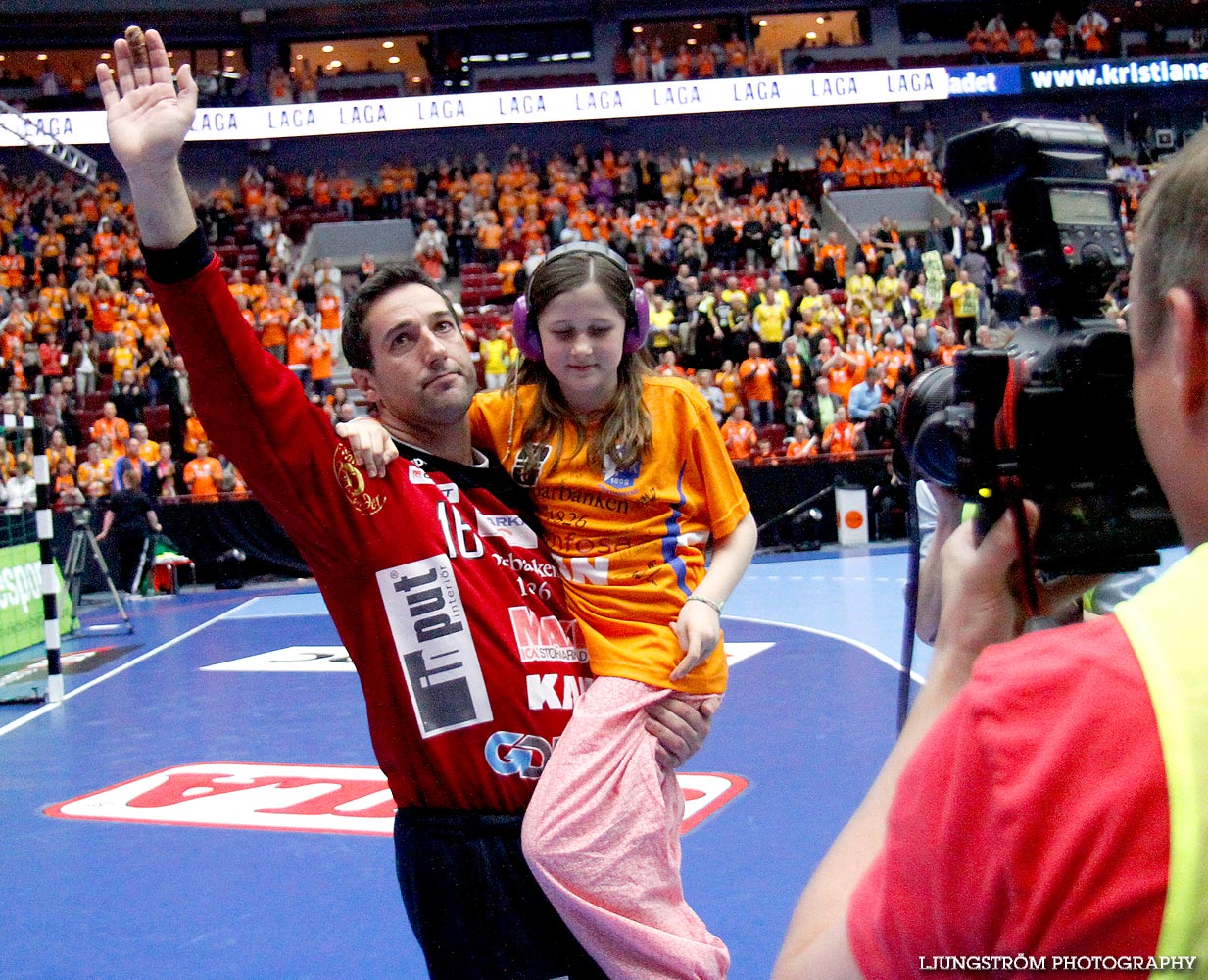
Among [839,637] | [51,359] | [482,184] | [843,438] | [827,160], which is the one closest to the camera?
[839,637]

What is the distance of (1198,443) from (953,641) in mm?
263

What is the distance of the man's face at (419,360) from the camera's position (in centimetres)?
183

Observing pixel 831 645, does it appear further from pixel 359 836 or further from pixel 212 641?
pixel 212 641

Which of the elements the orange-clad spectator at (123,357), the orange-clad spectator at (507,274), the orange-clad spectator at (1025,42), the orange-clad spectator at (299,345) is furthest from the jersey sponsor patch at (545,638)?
the orange-clad spectator at (1025,42)

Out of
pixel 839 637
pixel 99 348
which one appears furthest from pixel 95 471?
pixel 839 637

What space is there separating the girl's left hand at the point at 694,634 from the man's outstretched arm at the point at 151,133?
93 centimetres

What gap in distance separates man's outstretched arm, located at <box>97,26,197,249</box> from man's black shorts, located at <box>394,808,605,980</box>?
0.95 m

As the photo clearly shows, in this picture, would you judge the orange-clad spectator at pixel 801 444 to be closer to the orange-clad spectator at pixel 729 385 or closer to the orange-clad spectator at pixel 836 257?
the orange-clad spectator at pixel 729 385

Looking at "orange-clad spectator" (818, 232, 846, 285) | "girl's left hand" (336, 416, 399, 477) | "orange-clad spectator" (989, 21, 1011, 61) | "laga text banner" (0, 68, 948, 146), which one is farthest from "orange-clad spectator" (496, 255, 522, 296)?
"girl's left hand" (336, 416, 399, 477)

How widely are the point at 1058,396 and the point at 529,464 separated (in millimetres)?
1127

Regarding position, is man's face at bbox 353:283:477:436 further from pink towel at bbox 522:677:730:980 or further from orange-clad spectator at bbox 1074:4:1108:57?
orange-clad spectator at bbox 1074:4:1108:57

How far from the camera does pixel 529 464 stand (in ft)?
6.45

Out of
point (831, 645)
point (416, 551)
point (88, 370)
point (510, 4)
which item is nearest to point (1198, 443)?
point (416, 551)

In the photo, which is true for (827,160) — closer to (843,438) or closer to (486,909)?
(843,438)
